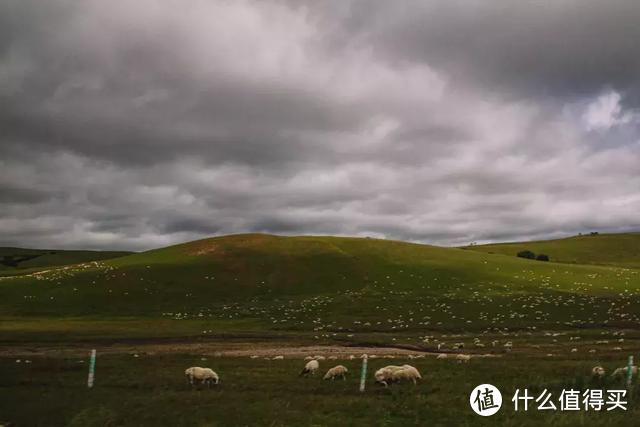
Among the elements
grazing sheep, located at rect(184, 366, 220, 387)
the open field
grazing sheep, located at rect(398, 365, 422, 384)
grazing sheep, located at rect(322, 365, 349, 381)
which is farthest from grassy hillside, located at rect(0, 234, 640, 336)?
grazing sheep, located at rect(398, 365, 422, 384)

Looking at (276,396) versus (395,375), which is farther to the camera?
(395,375)

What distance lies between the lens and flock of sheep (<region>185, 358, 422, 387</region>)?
21.9 m

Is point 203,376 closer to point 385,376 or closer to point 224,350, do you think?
point 385,376

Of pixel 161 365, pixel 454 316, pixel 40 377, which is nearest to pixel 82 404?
pixel 40 377

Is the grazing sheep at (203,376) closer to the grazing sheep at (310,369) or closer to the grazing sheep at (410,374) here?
the grazing sheep at (310,369)

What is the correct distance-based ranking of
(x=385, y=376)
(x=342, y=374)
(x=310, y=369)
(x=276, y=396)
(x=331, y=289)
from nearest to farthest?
(x=276, y=396)
(x=385, y=376)
(x=342, y=374)
(x=310, y=369)
(x=331, y=289)

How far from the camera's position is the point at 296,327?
64375 mm

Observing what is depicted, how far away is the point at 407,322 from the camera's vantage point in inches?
2564
